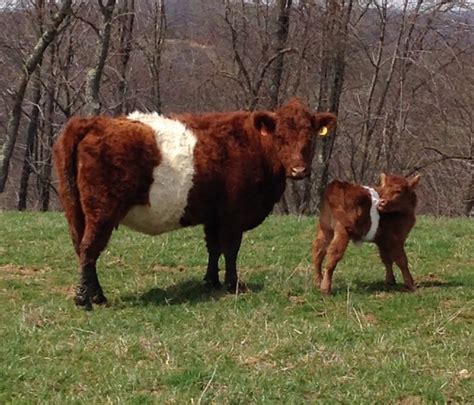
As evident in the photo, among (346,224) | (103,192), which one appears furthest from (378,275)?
(103,192)

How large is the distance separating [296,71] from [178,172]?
761 inches

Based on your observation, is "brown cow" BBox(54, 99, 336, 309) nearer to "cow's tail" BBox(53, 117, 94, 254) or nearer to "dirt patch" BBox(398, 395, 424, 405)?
"cow's tail" BBox(53, 117, 94, 254)

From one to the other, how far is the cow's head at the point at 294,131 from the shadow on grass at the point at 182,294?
134 cm

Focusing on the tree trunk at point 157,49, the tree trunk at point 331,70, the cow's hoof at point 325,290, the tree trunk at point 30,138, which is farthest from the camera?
the tree trunk at point 157,49

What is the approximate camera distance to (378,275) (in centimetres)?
890

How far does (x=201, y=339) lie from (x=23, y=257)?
4502 mm

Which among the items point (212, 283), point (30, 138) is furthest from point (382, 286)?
point (30, 138)

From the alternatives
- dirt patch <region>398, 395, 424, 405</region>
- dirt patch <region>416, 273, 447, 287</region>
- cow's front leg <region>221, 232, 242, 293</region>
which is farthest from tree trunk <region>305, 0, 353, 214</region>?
dirt patch <region>398, 395, 424, 405</region>

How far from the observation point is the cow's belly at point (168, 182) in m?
7.80

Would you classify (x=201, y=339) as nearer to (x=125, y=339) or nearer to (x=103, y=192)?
(x=125, y=339)

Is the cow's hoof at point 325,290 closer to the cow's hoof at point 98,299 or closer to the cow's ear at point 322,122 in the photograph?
the cow's ear at point 322,122

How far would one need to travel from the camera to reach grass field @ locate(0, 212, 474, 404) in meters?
5.08

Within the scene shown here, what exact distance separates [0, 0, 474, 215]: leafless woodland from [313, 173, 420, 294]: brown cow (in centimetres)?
1602

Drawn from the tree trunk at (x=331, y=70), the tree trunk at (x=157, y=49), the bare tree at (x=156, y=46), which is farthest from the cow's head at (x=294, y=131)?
the tree trunk at (x=157, y=49)
